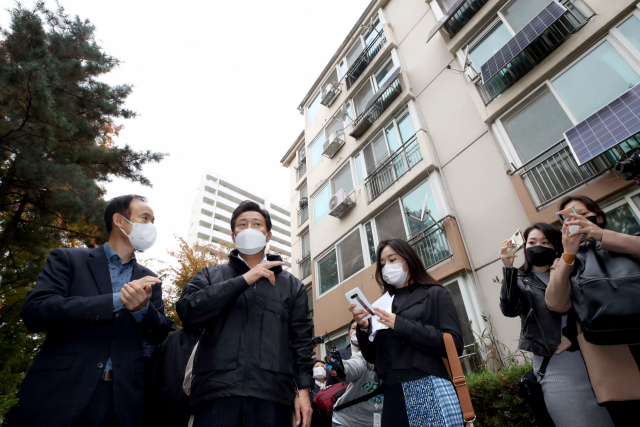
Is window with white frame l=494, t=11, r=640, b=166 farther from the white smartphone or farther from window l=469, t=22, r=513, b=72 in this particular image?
the white smartphone

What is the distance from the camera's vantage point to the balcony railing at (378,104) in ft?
31.7

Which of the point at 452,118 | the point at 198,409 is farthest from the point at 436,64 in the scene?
the point at 198,409

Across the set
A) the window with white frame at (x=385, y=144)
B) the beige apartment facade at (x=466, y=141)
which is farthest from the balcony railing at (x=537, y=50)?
the window with white frame at (x=385, y=144)

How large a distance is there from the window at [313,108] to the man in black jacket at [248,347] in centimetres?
1375

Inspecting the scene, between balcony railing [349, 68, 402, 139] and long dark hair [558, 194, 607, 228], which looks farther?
balcony railing [349, 68, 402, 139]

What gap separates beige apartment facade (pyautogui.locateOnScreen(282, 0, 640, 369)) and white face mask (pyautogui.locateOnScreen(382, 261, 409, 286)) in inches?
150

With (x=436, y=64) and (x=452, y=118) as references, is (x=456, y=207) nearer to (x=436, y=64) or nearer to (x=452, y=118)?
(x=452, y=118)

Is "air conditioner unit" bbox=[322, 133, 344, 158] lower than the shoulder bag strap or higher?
higher

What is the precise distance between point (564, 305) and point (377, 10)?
12958 mm

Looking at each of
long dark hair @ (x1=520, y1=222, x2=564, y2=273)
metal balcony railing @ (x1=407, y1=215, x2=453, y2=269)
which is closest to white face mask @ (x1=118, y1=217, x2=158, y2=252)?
long dark hair @ (x1=520, y1=222, x2=564, y2=273)

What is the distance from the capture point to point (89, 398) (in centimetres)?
157

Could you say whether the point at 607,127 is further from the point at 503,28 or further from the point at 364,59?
the point at 364,59

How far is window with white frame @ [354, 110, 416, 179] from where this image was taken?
9477 mm

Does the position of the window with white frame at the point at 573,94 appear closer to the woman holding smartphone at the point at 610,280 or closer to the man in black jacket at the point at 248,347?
the woman holding smartphone at the point at 610,280
